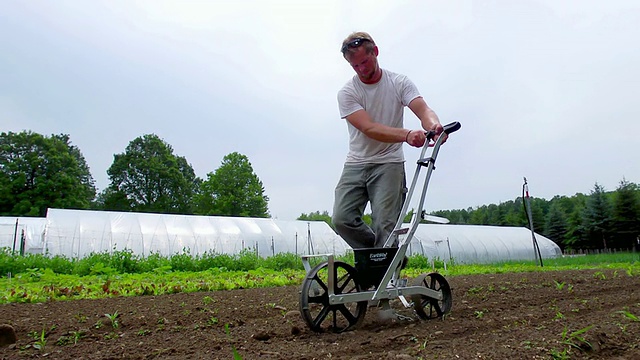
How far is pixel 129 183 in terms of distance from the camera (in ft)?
159

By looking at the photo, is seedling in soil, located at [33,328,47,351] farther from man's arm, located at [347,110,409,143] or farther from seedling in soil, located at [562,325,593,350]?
seedling in soil, located at [562,325,593,350]

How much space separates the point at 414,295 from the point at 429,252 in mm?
19450

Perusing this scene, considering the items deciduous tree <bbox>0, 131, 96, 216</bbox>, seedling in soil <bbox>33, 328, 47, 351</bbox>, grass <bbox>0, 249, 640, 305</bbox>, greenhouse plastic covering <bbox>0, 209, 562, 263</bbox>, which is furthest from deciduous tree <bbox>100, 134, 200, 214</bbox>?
seedling in soil <bbox>33, 328, 47, 351</bbox>

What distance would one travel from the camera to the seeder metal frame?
2.72m

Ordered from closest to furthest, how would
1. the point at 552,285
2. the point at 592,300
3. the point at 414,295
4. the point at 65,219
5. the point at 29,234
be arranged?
the point at 414,295 → the point at 592,300 → the point at 552,285 → the point at 65,219 → the point at 29,234

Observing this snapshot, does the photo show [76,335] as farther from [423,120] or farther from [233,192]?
[233,192]

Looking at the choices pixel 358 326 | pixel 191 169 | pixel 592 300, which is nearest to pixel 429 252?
pixel 592 300

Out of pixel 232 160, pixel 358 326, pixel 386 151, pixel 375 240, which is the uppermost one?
pixel 232 160

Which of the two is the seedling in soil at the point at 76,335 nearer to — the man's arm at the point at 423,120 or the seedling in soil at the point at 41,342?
the seedling in soil at the point at 41,342

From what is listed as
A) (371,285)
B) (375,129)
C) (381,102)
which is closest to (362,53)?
(381,102)

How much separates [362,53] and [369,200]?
3.46 ft

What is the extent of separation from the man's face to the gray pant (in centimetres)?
65

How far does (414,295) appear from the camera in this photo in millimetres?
3080

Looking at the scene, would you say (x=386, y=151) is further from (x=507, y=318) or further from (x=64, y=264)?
(x=64, y=264)
